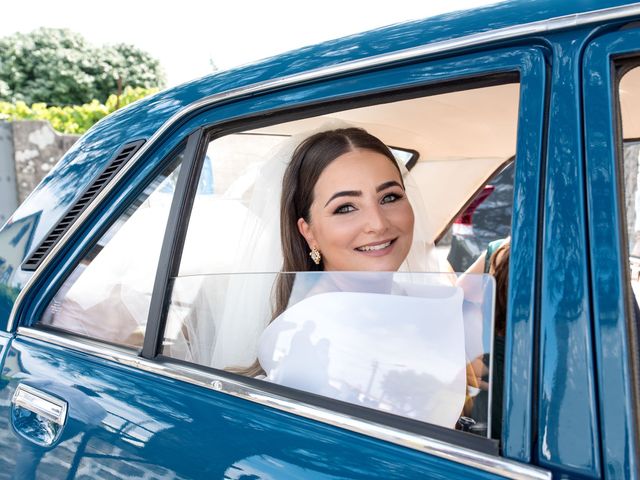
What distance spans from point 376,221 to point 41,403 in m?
1.01

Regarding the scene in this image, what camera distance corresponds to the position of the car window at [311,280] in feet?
3.50

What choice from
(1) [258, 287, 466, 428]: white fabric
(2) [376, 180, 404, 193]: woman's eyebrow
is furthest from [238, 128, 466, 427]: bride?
(2) [376, 180, 404, 193]: woman's eyebrow

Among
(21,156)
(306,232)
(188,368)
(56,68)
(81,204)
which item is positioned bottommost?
(188,368)

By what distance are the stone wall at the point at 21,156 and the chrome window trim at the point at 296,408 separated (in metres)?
8.56

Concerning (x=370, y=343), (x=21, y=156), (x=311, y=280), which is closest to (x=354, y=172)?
(x=311, y=280)

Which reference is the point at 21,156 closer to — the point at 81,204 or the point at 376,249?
the point at 81,204

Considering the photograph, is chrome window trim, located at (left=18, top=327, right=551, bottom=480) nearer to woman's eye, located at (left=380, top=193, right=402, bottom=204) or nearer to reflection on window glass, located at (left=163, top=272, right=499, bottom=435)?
reflection on window glass, located at (left=163, top=272, right=499, bottom=435)

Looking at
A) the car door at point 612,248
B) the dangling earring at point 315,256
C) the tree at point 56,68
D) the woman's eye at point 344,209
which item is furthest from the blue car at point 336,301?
the tree at point 56,68

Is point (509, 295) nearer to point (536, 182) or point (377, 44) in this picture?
point (536, 182)

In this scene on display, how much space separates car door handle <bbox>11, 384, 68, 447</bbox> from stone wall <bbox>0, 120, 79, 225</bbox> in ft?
28.0

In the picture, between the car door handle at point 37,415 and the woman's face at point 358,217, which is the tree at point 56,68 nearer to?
the woman's face at point 358,217

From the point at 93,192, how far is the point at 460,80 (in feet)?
3.12

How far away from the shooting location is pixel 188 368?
4.17 feet

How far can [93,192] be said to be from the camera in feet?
5.11
